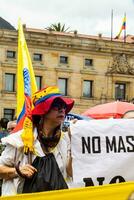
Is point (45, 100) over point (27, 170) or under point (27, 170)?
over

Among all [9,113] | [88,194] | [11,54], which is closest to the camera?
[88,194]

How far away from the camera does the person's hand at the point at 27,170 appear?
3992mm

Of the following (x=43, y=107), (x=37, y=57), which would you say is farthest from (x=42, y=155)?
(x=37, y=57)

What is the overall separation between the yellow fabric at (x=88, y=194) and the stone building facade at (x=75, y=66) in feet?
157

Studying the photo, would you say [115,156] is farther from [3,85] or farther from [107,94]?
[107,94]

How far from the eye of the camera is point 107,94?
2199 inches

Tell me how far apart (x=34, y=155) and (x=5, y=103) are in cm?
4851

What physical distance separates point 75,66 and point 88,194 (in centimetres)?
5113

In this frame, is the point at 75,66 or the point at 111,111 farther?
the point at 75,66

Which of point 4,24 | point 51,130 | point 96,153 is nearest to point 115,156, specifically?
point 96,153

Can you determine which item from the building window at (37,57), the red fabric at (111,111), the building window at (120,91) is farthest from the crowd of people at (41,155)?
the building window at (120,91)

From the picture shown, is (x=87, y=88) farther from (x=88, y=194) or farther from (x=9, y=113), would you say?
(x=88, y=194)

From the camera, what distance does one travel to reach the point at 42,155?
163 inches

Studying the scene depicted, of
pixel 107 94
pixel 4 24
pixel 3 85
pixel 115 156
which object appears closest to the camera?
pixel 115 156
